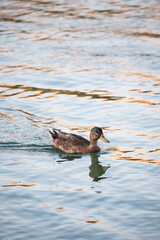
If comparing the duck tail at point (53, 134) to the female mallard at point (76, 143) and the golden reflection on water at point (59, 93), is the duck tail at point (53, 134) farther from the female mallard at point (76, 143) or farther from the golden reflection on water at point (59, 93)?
the golden reflection on water at point (59, 93)

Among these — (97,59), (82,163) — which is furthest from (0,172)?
(97,59)

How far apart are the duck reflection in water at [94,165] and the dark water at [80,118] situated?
0.04 m

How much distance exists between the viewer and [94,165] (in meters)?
13.0

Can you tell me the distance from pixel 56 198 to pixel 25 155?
9.89 feet

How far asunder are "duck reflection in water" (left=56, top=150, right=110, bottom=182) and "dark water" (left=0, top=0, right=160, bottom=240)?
0.13 feet

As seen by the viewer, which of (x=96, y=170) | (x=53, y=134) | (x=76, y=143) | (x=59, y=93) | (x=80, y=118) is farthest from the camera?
(x=59, y=93)

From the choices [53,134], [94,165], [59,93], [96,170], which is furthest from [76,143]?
[59,93]

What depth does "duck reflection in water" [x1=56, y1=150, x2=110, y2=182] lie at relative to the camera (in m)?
12.3

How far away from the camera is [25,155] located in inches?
531

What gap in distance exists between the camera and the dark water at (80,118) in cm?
998

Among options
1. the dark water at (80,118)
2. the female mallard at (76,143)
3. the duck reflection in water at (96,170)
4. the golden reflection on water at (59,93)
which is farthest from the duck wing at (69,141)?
the golden reflection on water at (59,93)

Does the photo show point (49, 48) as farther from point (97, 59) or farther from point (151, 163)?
point (151, 163)

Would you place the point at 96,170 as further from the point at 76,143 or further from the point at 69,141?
the point at 69,141

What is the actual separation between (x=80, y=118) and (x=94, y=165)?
3218mm
